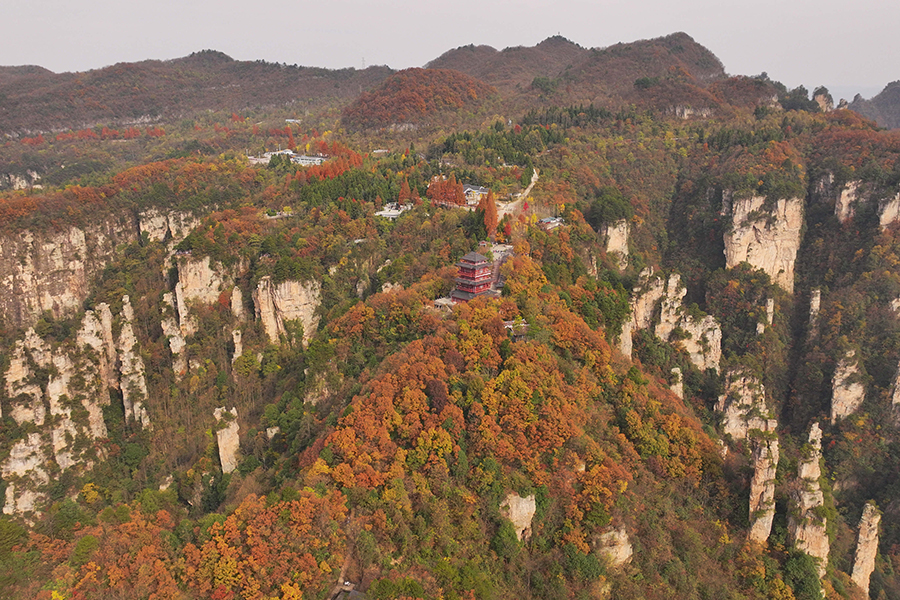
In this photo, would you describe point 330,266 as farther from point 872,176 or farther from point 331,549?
point 872,176

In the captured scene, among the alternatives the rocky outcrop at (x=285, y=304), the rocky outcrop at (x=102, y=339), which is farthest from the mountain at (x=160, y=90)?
the rocky outcrop at (x=285, y=304)

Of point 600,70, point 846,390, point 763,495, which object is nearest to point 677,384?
point 846,390

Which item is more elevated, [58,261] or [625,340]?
[58,261]

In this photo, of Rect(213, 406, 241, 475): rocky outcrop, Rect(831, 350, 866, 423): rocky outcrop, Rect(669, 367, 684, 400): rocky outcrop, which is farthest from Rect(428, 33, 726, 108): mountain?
Rect(213, 406, 241, 475): rocky outcrop

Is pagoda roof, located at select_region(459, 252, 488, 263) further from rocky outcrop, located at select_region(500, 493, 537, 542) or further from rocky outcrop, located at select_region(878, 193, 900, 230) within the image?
rocky outcrop, located at select_region(878, 193, 900, 230)

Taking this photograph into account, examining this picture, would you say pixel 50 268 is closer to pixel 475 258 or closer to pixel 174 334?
pixel 174 334

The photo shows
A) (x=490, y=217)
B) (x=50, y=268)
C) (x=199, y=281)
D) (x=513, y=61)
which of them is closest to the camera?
(x=490, y=217)

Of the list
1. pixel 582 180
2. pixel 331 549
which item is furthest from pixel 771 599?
pixel 582 180
